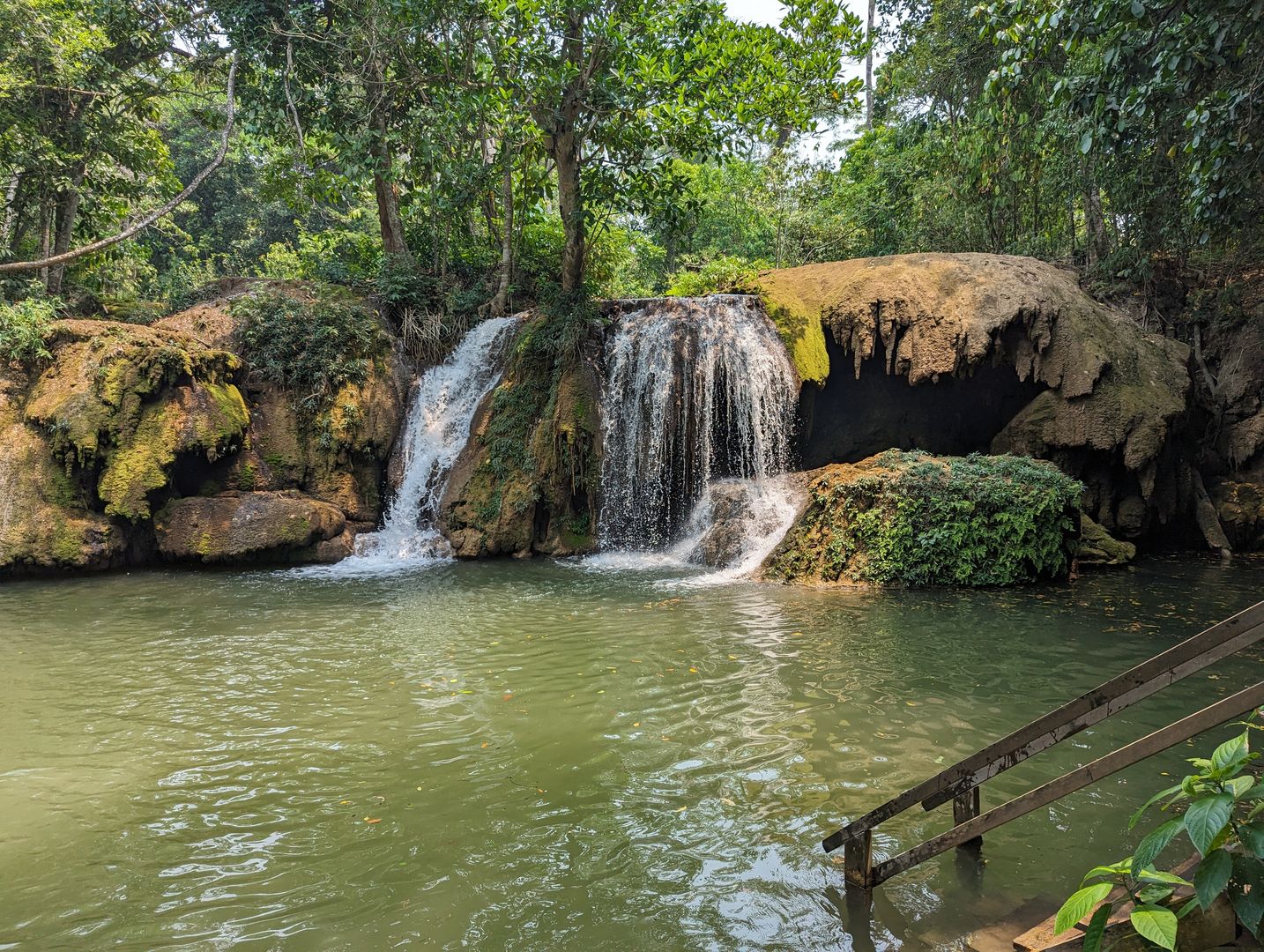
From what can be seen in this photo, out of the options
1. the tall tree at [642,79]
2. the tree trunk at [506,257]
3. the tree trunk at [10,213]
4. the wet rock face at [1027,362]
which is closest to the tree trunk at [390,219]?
the tree trunk at [506,257]

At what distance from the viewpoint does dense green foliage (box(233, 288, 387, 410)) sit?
44.0 ft

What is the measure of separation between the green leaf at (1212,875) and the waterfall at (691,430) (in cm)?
1062

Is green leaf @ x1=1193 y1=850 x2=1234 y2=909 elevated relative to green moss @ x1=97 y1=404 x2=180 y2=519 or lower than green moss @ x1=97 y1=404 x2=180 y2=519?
lower

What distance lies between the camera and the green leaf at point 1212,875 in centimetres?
167

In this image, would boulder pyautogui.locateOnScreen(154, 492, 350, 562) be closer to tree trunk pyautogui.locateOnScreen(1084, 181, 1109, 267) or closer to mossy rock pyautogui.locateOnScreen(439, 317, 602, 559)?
mossy rock pyautogui.locateOnScreen(439, 317, 602, 559)

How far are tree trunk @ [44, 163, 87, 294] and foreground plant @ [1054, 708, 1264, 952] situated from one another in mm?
18375

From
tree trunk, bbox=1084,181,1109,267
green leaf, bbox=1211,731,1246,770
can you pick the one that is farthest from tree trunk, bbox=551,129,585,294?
green leaf, bbox=1211,731,1246,770

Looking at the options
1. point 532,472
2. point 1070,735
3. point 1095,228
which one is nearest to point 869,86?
point 1095,228

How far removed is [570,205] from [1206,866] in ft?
48.2

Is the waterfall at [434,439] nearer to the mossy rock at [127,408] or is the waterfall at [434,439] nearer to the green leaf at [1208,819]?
the mossy rock at [127,408]

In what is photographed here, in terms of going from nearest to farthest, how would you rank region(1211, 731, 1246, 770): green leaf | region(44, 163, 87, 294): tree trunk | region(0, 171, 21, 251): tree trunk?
region(1211, 731, 1246, 770): green leaf < region(0, 171, 21, 251): tree trunk < region(44, 163, 87, 294): tree trunk

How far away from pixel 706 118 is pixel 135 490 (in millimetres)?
11664

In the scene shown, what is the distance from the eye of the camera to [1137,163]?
11.5 metres

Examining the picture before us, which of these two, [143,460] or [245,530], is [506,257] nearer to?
[245,530]
